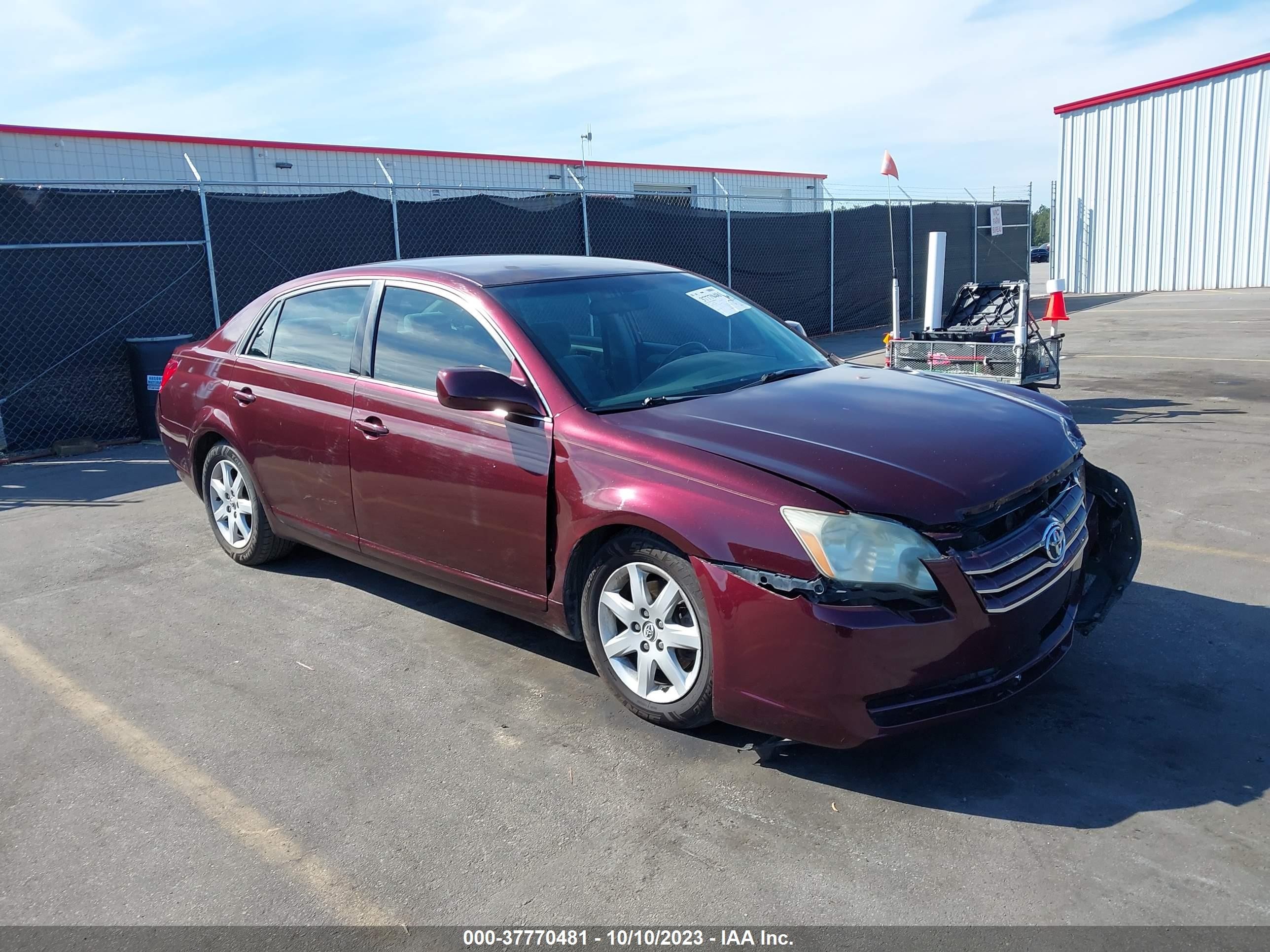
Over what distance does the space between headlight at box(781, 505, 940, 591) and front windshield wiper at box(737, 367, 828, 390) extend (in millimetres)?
1218

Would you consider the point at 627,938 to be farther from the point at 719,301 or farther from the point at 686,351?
the point at 719,301

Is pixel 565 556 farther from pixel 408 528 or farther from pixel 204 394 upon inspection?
pixel 204 394

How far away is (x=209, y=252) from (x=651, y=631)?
855 centimetres

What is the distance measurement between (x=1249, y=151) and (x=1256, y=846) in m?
28.6

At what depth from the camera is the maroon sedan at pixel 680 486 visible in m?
3.13

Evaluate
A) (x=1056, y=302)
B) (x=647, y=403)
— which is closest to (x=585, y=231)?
(x=1056, y=302)

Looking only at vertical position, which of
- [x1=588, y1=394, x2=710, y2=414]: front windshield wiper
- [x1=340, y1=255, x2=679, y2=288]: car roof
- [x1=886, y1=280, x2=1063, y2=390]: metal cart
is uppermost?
[x1=340, y1=255, x2=679, y2=288]: car roof

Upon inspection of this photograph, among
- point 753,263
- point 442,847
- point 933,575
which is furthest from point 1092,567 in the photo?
point 753,263

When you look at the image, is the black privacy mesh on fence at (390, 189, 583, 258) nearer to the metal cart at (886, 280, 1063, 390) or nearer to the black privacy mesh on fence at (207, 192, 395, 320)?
the black privacy mesh on fence at (207, 192, 395, 320)

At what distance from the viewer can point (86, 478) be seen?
8516 mm

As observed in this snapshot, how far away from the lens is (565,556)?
12.5ft

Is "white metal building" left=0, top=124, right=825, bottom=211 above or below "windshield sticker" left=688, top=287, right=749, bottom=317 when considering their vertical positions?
above

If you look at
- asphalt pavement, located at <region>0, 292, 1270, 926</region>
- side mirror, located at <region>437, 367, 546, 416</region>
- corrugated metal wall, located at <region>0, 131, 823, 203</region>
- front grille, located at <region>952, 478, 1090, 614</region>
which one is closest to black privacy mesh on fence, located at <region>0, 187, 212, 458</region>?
corrugated metal wall, located at <region>0, 131, 823, 203</region>

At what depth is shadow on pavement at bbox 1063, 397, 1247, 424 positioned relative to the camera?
923cm
